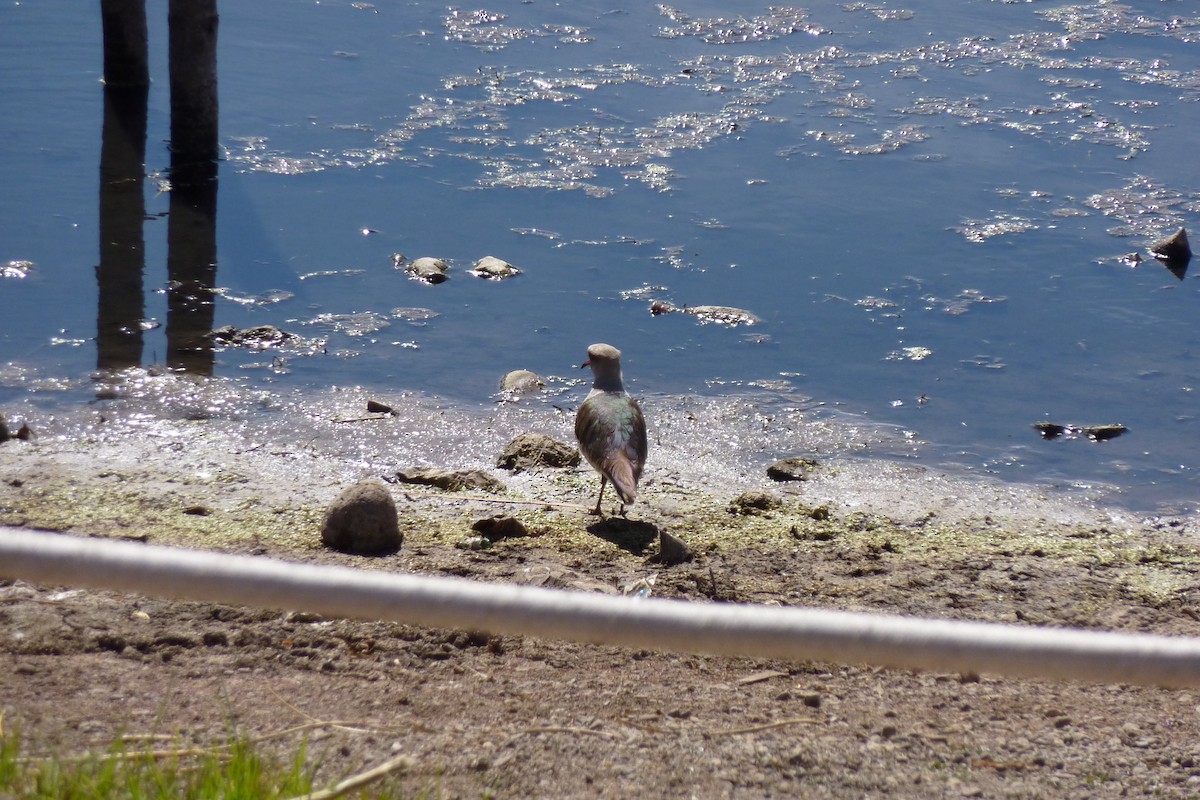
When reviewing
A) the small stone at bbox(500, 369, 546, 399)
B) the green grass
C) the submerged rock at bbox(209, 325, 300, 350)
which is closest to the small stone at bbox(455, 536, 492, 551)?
the small stone at bbox(500, 369, 546, 399)

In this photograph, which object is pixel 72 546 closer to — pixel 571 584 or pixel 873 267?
pixel 571 584

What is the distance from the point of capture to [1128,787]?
9.65 ft

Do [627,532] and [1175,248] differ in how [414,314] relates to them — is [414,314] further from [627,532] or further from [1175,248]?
[1175,248]

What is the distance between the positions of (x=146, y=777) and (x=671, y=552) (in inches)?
99.9

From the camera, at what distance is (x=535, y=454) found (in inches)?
233

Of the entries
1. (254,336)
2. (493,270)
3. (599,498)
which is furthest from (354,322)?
(599,498)

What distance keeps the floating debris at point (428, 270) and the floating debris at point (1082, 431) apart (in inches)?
143

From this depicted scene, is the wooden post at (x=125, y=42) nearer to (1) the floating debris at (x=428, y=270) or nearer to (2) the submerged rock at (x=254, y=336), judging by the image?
(1) the floating debris at (x=428, y=270)

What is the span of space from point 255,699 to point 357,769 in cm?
54

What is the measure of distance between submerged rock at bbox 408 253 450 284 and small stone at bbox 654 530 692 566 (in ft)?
11.6

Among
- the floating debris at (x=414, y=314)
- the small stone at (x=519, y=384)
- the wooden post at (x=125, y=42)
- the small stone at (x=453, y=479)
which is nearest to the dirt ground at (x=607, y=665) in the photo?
the small stone at (x=453, y=479)

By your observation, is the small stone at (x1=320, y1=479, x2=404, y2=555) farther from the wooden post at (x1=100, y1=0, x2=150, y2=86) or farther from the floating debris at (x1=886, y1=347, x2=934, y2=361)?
the wooden post at (x1=100, y1=0, x2=150, y2=86)

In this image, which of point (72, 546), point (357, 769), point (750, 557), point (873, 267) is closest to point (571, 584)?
point (750, 557)

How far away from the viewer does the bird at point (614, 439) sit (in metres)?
5.18
